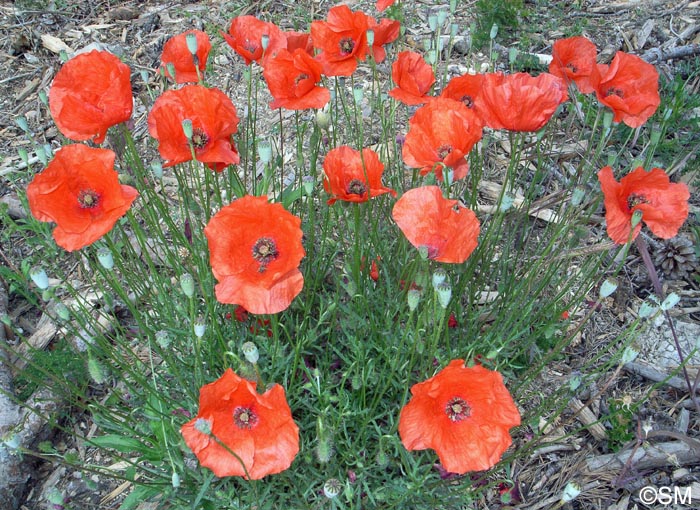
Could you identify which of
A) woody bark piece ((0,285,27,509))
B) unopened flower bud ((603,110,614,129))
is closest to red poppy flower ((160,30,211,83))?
woody bark piece ((0,285,27,509))

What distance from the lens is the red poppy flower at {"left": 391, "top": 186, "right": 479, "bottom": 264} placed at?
82.9 inches

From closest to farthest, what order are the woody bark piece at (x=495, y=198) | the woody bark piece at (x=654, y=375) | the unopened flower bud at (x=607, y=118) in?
the unopened flower bud at (x=607, y=118)
the woody bark piece at (x=654, y=375)
the woody bark piece at (x=495, y=198)

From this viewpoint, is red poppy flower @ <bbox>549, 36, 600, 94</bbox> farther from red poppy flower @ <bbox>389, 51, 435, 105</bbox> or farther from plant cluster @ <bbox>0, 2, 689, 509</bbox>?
red poppy flower @ <bbox>389, 51, 435, 105</bbox>

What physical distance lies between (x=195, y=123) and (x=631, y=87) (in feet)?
5.94

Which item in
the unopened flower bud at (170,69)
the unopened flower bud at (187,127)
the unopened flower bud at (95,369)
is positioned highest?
the unopened flower bud at (187,127)

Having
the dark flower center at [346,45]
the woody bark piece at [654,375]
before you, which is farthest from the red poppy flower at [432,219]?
the woody bark piece at [654,375]

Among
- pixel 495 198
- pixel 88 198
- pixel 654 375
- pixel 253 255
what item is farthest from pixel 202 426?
pixel 495 198

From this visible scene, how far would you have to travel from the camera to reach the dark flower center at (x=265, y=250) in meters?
2.18

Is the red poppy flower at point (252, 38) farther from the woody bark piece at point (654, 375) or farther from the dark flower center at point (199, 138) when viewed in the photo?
the woody bark piece at point (654, 375)

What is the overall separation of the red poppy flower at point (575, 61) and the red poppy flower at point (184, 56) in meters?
1.53

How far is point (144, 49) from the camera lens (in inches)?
195

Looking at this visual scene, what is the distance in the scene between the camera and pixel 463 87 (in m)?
2.60

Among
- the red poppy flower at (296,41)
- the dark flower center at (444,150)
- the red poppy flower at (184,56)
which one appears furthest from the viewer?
the red poppy flower at (296,41)

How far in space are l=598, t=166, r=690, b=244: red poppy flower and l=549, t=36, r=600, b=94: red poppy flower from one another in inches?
21.1
